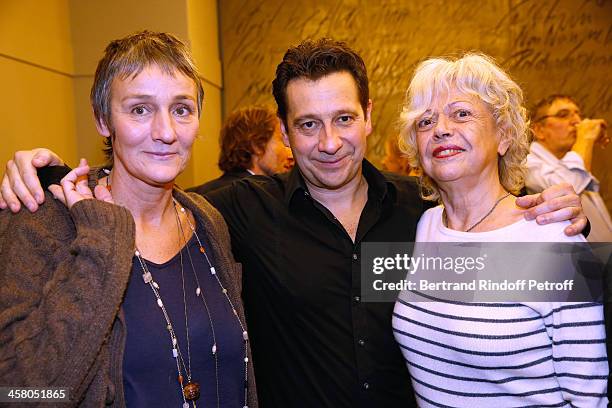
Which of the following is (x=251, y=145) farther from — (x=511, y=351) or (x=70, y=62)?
(x=511, y=351)

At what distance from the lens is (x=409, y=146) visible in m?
1.85

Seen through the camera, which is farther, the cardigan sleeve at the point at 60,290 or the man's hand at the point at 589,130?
the man's hand at the point at 589,130

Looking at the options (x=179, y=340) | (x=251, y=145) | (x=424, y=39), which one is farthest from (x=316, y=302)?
(x=424, y=39)

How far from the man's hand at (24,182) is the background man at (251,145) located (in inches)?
82.0

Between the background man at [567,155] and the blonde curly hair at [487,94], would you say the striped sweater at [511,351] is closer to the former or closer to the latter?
the blonde curly hair at [487,94]

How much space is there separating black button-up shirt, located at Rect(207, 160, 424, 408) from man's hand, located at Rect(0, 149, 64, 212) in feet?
2.32

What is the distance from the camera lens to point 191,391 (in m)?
1.46

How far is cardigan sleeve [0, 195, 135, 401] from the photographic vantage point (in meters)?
1.15

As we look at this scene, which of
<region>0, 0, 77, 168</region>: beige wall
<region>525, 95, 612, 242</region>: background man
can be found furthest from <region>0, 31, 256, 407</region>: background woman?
<region>525, 95, 612, 242</region>: background man

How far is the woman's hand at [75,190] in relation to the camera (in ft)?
4.41

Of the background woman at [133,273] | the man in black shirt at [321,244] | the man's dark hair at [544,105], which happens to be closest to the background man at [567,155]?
the man's dark hair at [544,105]

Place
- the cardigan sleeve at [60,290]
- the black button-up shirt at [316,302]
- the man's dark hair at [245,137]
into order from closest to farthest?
the cardigan sleeve at [60,290]
the black button-up shirt at [316,302]
the man's dark hair at [245,137]

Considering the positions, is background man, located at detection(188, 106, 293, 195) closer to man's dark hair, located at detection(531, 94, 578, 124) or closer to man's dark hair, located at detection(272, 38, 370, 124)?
man's dark hair, located at detection(272, 38, 370, 124)

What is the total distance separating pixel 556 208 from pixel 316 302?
784 mm
